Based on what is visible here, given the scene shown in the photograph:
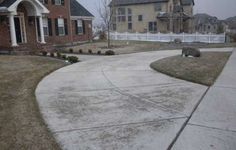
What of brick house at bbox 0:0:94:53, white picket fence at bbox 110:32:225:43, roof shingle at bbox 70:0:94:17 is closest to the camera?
brick house at bbox 0:0:94:53

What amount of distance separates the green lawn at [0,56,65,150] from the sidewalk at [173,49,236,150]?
212 cm

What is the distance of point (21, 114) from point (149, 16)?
38.4 m

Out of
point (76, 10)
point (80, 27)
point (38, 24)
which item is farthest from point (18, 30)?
point (76, 10)

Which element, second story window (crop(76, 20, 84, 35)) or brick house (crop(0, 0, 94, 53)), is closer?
brick house (crop(0, 0, 94, 53))

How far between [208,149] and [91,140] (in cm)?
178

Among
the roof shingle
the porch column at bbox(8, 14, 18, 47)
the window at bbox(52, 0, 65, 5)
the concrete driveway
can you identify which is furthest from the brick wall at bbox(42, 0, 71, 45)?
the concrete driveway

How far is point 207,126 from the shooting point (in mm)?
4652

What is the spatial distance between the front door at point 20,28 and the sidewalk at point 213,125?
15473 millimetres

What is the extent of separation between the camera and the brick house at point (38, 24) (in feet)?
56.1

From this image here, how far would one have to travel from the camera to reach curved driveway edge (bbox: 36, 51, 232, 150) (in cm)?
→ 421

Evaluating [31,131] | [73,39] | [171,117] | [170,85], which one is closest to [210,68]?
[170,85]

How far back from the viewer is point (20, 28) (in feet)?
61.6

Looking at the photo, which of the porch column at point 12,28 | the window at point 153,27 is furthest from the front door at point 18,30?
the window at point 153,27

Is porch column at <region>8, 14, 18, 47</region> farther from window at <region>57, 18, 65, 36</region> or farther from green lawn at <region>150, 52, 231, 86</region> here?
green lawn at <region>150, 52, 231, 86</region>
